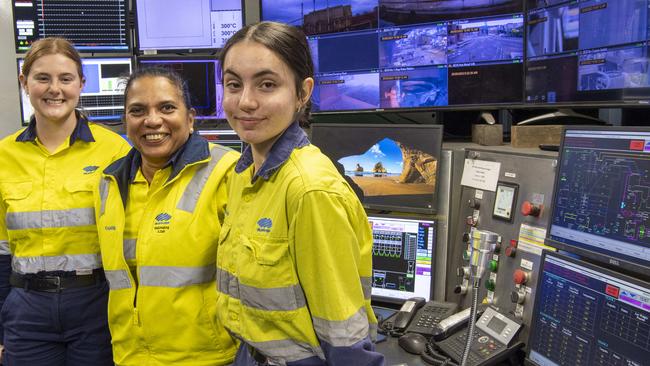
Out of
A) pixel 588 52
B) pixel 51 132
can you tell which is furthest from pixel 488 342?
pixel 51 132

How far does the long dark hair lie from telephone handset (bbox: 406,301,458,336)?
88 centimetres

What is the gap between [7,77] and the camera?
10.1 ft

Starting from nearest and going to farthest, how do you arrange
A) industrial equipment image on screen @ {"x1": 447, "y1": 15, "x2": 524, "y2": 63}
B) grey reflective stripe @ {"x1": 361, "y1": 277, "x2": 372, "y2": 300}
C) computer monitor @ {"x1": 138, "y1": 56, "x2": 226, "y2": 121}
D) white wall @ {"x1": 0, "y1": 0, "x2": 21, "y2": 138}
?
grey reflective stripe @ {"x1": 361, "y1": 277, "x2": 372, "y2": 300}
industrial equipment image on screen @ {"x1": 447, "y1": 15, "x2": 524, "y2": 63}
computer monitor @ {"x1": 138, "y1": 56, "x2": 226, "y2": 121}
white wall @ {"x1": 0, "y1": 0, "x2": 21, "y2": 138}

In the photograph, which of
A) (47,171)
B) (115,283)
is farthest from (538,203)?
(47,171)

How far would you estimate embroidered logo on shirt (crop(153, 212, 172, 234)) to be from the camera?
147cm

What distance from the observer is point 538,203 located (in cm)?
155

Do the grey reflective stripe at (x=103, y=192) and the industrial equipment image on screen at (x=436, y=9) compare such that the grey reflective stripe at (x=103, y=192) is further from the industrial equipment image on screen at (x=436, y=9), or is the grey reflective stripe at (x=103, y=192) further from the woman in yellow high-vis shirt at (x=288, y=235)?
the industrial equipment image on screen at (x=436, y=9)

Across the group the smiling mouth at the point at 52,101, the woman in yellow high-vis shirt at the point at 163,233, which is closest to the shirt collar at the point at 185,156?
the woman in yellow high-vis shirt at the point at 163,233

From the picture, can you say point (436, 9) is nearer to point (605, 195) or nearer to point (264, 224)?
point (605, 195)

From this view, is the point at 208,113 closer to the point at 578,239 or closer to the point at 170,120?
the point at 170,120

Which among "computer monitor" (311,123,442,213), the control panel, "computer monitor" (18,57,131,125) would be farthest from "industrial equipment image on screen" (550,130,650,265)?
"computer monitor" (18,57,131,125)

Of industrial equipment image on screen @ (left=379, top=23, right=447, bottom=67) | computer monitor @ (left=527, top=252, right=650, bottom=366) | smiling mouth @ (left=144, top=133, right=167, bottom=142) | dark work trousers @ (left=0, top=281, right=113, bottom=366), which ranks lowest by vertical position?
dark work trousers @ (left=0, top=281, right=113, bottom=366)

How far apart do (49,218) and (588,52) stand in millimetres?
1827

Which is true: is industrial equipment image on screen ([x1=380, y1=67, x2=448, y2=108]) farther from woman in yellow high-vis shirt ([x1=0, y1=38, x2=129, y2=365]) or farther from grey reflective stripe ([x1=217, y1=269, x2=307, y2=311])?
grey reflective stripe ([x1=217, y1=269, x2=307, y2=311])
